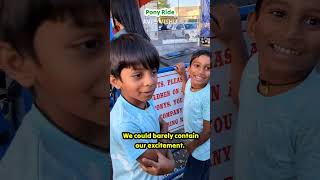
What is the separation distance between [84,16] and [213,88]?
1039 millimetres

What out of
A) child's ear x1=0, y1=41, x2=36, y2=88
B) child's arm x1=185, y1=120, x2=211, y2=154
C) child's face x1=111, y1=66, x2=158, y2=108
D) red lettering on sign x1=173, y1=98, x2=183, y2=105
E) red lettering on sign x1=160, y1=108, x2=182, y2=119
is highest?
child's ear x1=0, y1=41, x2=36, y2=88

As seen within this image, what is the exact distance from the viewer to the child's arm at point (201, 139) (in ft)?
10.8

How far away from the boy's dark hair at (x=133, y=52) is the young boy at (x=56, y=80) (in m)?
0.11

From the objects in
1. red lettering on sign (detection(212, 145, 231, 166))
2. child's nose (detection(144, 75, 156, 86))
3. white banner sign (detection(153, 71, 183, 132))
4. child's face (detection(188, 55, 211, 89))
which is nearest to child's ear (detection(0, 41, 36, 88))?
child's nose (detection(144, 75, 156, 86))

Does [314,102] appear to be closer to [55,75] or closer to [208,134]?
[208,134]

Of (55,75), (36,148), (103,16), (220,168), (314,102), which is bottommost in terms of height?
(220,168)

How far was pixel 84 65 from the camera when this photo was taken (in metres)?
3.32

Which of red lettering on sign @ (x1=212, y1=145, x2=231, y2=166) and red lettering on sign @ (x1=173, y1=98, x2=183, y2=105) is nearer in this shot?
red lettering on sign @ (x1=173, y1=98, x2=183, y2=105)

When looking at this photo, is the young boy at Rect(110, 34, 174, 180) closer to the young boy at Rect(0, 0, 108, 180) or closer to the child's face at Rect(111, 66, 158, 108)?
the child's face at Rect(111, 66, 158, 108)

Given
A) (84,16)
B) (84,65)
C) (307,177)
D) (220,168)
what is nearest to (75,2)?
(84,16)

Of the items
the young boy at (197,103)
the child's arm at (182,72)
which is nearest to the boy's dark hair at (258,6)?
the young boy at (197,103)

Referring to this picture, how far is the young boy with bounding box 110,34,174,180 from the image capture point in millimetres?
3232

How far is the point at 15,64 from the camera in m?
3.24

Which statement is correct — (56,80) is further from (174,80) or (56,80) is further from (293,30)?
(293,30)
